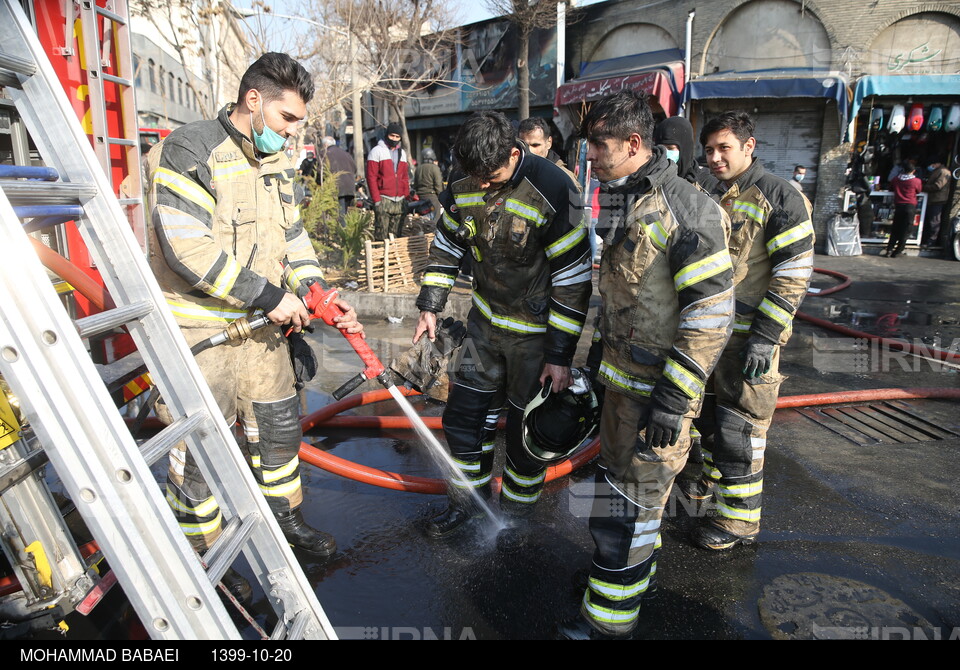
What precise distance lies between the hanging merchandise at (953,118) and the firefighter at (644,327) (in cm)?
1294

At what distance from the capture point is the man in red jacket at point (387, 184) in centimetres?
907

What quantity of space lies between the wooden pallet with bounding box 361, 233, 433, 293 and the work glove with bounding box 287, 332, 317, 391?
15.0ft

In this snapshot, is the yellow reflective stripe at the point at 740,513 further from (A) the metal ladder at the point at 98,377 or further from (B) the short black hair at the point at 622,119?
(A) the metal ladder at the point at 98,377

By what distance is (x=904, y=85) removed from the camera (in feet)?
38.7

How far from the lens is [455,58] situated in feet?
63.9

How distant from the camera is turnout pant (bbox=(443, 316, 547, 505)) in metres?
3.09

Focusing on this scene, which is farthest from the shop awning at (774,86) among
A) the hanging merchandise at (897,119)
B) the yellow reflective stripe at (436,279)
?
the yellow reflective stripe at (436,279)

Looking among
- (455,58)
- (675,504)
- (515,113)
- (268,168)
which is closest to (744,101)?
(515,113)

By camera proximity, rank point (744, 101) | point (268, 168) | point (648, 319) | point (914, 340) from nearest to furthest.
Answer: point (648, 319) < point (268, 168) < point (914, 340) < point (744, 101)

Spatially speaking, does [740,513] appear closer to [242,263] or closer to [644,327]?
[644,327]

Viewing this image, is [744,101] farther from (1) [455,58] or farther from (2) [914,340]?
(1) [455,58]

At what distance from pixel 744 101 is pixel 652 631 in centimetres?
1334

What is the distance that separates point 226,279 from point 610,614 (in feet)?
6.63

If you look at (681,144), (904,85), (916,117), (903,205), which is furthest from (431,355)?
(916,117)
